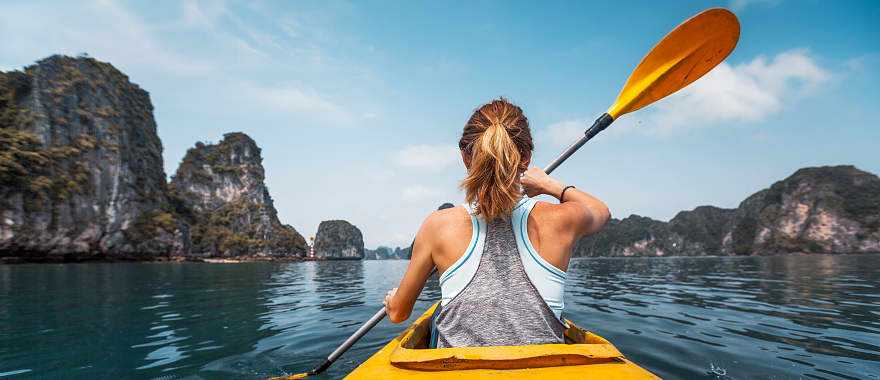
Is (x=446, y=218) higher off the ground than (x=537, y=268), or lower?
higher

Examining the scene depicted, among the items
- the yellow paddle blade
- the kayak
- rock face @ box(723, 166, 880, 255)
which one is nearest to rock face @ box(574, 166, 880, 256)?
rock face @ box(723, 166, 880, 255)

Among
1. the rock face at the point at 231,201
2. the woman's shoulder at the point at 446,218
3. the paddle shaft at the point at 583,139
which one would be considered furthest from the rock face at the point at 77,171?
the woman's shoulder at the point at 446,218

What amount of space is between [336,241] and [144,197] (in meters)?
112

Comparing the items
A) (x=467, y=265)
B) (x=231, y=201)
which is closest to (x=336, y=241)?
(x=231, y=201)

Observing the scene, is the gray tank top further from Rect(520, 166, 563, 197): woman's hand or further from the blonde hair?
Rect(520, 166, 563, 197): woman's hand

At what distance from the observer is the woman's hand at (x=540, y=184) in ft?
8.12

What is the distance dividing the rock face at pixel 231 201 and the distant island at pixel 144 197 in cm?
39

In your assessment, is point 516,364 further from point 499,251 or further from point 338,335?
point 338,335

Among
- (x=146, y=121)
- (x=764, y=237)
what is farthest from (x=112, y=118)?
(x=764, y=237)

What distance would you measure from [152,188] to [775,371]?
105 metres

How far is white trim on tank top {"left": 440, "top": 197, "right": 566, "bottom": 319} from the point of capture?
1.86 m

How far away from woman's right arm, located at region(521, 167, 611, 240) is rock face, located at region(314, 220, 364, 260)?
18439cm

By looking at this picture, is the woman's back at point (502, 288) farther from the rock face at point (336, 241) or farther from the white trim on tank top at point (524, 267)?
the rock face at point (336, 241)

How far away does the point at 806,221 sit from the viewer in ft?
332
